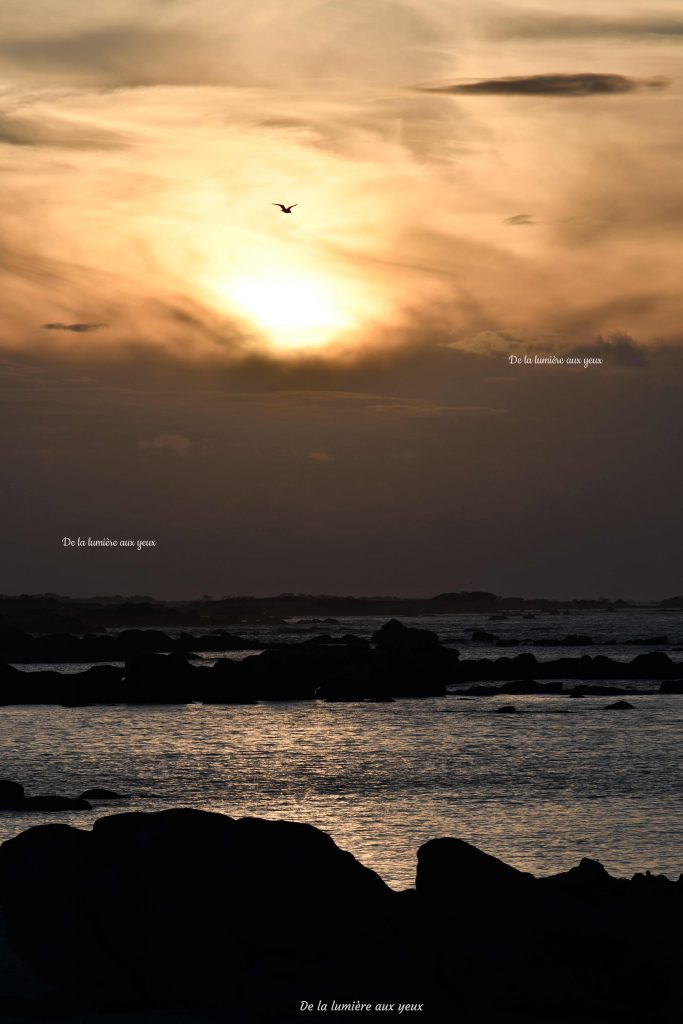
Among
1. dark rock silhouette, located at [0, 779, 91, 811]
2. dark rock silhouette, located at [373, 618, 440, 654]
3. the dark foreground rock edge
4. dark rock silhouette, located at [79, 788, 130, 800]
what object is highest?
dark rock silhouette, located at [373, 618, 440, 654]

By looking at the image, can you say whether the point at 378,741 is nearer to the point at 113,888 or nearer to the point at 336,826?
the point at 336,826

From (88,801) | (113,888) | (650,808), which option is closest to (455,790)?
(650,808)

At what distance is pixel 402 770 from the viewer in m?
51.5

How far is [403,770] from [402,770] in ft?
0.13

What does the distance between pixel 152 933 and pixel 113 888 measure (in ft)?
3.02

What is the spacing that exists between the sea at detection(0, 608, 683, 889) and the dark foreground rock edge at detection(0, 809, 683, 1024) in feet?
28.0

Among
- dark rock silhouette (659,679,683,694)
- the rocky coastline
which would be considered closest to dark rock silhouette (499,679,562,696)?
the rocky coastline

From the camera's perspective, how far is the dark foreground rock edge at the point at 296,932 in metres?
15.6

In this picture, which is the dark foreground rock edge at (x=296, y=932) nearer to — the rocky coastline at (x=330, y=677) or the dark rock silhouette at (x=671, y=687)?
the rocky coastline at (x=330, y=677)

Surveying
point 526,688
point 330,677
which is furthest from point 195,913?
point 330,677

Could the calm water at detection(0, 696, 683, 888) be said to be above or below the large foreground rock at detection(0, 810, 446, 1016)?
below

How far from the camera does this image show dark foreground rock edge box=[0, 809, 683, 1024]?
15586mm

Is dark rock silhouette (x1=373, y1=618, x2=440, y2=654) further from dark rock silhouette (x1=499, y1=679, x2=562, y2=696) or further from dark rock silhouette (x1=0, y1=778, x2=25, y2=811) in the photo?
dark rock silhouette (x1=0, y1=778, x2=25, y2=811)

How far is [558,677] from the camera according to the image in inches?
4331
